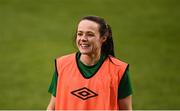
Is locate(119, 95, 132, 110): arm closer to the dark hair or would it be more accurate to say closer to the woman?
the woman

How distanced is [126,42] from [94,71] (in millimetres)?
7089

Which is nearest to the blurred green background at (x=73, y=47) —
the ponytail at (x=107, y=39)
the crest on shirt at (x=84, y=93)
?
the ponytail at (x=107, y=39)

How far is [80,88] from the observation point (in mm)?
3816

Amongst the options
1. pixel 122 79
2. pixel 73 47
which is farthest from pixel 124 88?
pixel 73 47

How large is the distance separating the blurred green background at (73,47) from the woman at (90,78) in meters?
4.47

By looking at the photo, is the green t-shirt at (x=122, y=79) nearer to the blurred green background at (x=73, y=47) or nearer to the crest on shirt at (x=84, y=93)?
the crest on shirt at (x=84, y=93)

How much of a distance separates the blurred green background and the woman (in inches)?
176

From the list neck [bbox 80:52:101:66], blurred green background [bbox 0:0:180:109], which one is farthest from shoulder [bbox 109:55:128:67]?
blurred green background [bbox 0:0:180:109]

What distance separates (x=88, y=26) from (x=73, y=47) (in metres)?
6.70

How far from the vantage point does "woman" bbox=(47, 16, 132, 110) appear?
3797mm

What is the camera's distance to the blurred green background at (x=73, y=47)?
8.86m

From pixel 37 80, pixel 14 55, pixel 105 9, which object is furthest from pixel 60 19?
pixel 37 80

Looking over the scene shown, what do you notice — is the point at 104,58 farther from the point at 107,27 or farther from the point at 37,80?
the point at 37,80

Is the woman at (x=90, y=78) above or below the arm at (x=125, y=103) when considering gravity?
above
